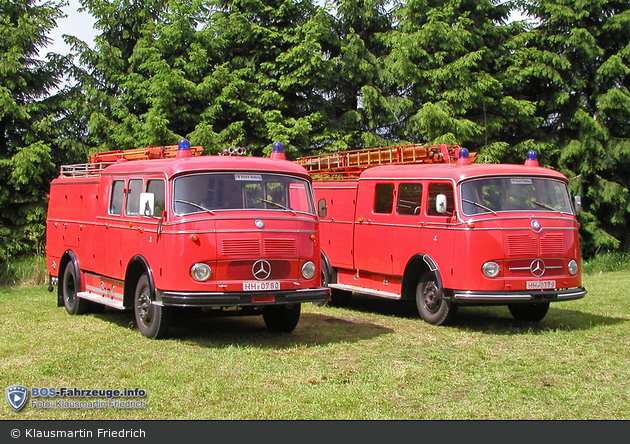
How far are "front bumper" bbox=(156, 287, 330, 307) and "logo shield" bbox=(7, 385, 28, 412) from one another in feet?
8.14

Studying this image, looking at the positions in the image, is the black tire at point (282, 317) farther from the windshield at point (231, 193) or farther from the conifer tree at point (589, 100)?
the conifer tree at point (589, 100)

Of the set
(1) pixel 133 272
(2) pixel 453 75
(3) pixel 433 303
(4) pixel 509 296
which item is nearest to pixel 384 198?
(3) pixel 433 303

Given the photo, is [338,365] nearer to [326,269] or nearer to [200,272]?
[200,272]

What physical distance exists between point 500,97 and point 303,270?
Answer: 14.9 meters

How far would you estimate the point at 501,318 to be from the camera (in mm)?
13234

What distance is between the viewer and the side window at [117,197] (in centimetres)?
1190

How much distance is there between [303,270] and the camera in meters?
10.4

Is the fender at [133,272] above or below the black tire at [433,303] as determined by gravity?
above

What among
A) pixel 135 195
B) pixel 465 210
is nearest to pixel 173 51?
pixel 135 195

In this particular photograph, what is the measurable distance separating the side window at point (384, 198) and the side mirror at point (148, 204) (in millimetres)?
4607

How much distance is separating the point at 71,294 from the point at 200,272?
→ 16.2 ft

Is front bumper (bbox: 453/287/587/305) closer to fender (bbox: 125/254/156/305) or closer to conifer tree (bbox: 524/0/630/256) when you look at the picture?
fender (bbox: 125/254/156/305)

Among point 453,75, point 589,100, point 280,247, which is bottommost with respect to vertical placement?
point 280,247

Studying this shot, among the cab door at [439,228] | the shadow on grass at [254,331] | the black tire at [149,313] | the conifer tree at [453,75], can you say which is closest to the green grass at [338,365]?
the shadow on grass at [254,331]
